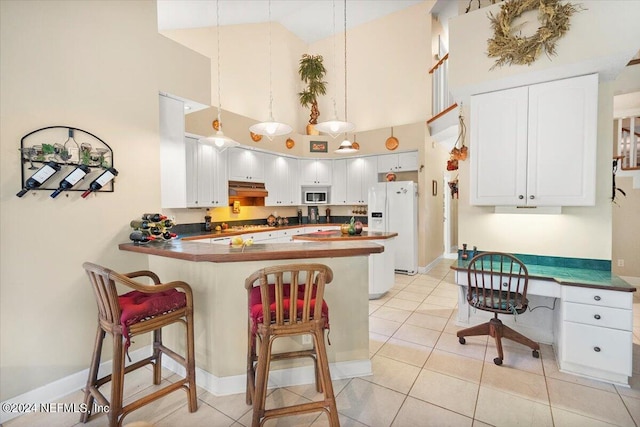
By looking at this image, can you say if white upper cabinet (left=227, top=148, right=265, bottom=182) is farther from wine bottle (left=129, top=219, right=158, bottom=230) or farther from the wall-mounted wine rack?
the wall-mounted wine rack

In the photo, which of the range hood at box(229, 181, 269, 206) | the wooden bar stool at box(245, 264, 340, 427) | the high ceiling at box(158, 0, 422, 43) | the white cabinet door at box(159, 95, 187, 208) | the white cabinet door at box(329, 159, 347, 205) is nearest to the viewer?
the wooden bar stool at box(245, 264, 340, 427)

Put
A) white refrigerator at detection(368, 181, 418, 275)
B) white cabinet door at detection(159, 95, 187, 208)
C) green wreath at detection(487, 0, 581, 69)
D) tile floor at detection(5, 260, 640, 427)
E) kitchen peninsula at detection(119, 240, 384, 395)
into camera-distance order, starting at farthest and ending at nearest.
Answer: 1. white refrigerator at detection(368, 181, 418, 275)
2. white cabinet door at detection(159, 95, 187, 208)
3. green wreath at detection(487, 0, 581, 69)
4. kitchen peninsula at detection(119, 240, 384, 395)
5. tile floor at detection(5, 260, 640, 427)

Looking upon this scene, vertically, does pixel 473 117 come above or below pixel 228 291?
above

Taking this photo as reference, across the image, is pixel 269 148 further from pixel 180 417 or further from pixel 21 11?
pixel 180 417

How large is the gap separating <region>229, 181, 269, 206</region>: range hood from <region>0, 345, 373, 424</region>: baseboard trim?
3.03 meters

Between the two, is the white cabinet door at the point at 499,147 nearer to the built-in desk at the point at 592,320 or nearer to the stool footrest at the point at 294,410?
the built-in desk at the point at 592,320

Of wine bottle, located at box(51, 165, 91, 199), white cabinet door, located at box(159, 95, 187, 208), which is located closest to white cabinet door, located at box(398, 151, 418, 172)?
white cabinet door, located at box(159, 95, 187, 208)

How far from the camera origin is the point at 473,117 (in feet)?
9.46

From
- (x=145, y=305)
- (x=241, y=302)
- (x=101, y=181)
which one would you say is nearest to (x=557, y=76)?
(x=241, y=302)

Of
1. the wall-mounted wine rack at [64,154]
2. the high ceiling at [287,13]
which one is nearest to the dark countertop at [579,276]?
the wall-mounted wine rack at [64,154]

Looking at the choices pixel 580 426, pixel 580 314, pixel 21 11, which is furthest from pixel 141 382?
pixel 580 314

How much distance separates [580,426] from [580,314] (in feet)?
2.77

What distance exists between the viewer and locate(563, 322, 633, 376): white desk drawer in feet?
6.89

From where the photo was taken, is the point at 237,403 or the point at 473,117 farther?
the point at 473,117
